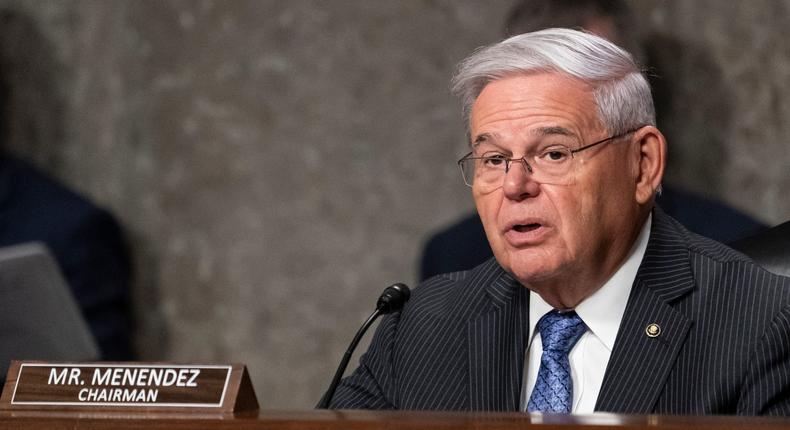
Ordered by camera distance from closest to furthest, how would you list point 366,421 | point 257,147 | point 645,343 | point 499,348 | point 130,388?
point 366,421
point 130,388
point 645,343
point 499,348
point 257,147

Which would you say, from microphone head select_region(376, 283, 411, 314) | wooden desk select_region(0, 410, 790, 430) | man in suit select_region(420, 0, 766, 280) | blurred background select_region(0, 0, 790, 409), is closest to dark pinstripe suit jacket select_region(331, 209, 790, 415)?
microphone head select_region(376, 283, 411, 314)

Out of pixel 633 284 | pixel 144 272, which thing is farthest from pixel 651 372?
pixel 144 272

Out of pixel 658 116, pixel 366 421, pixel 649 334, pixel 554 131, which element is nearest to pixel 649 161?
pixel 554 131

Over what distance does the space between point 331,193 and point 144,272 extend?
0.64 meters

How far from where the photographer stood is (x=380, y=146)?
11.9 feet

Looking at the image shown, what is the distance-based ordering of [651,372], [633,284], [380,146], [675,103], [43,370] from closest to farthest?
[43,370] → [651,372] → [633,284] → [675,103] → [380,146]

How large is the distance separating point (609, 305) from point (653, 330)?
4.1 inches

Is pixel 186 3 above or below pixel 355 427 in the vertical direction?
above

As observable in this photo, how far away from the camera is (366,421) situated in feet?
A: 4.60

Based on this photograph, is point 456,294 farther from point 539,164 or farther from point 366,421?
point 366,421

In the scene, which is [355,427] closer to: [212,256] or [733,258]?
[733,258]

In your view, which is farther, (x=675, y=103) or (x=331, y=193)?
(x=331, y=193)

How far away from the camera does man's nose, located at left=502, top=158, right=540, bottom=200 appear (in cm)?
193

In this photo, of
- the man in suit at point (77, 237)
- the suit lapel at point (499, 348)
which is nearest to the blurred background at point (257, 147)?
the man in suit at point (77, 237)
